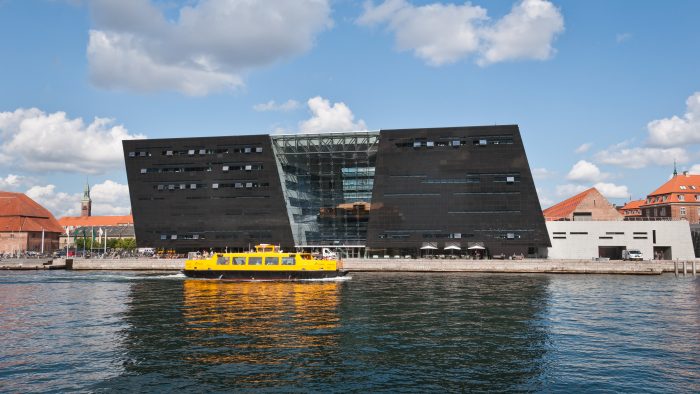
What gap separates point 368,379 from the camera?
1892 cm

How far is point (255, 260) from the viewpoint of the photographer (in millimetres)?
60688

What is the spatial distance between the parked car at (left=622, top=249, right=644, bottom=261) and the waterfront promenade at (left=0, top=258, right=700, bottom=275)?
21.8 feet

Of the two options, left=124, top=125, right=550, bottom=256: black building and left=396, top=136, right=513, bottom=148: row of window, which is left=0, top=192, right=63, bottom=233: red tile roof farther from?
left=396, top=136, right=513, bottom=148: row of window

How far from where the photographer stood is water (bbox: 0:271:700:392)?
18.8 metres

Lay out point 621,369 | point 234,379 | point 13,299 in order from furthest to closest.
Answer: point 13,299 → point 621,369 → point 234,379

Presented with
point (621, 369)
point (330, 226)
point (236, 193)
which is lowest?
point (621, 369)

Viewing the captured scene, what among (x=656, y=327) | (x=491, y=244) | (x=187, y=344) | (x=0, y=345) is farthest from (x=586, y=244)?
(x=0, y=345)

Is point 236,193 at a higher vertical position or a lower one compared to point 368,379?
higher

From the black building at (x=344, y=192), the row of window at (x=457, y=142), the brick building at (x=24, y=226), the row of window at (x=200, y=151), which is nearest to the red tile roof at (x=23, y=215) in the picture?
the brick building at (x=24, y=226)

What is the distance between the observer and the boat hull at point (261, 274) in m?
58.5

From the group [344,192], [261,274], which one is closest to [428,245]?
[344,192]

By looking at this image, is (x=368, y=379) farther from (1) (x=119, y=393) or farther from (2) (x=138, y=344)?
(2) (x=138, y=344)

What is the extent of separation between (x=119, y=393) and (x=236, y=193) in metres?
81.6

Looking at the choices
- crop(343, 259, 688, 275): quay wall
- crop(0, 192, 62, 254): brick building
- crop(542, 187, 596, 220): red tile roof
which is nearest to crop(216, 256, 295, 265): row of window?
crop(343, 259, 688, 275): quay wall
